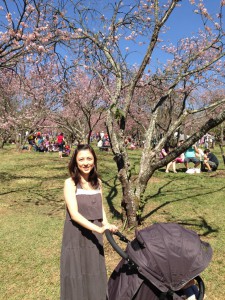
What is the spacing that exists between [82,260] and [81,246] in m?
0.15

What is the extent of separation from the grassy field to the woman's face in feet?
6.26

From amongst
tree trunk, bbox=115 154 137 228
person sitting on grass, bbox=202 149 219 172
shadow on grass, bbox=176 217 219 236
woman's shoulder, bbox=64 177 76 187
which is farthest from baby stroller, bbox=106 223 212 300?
person sitting on grass, bbox=202 149 219 172

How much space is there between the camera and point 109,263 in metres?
4.61

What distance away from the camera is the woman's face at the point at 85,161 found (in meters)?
3.18

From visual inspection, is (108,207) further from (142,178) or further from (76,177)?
(76,177)

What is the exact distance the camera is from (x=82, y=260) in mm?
3068

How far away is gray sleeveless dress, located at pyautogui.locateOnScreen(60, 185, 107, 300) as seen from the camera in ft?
10.0

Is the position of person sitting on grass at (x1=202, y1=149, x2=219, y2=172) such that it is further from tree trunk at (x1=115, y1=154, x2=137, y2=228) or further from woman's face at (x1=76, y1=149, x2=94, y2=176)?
woman's face at (x1=76, y1=149, x2=94, y2=176)

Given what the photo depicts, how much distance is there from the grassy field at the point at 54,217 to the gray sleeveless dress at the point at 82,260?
101 cm

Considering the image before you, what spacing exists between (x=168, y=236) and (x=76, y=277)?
3.88 ft

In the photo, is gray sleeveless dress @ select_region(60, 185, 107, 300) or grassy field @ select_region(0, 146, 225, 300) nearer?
gray sleeveless dress @ select_region(60, 185, 107, 300)

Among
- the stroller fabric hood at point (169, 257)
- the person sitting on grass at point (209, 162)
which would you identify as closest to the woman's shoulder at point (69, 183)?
the stroller fabric hood at point (169, 257)

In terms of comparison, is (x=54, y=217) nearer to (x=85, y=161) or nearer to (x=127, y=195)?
(x=127, y=195)

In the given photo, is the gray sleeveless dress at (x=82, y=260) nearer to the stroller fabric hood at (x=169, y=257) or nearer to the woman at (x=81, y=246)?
the woman at (x=81, y=246)
